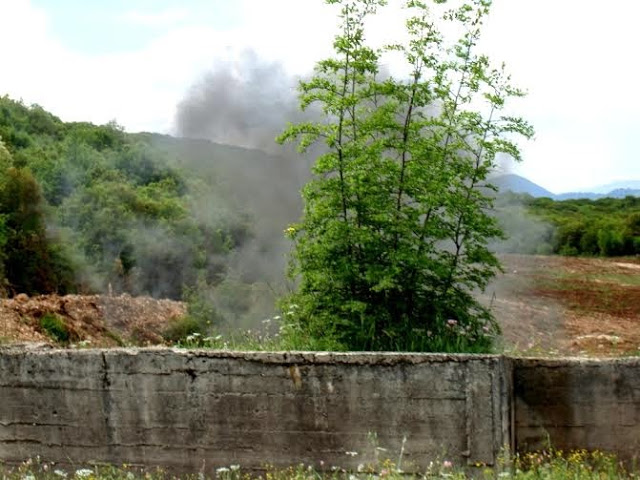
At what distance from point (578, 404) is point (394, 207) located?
282 cm

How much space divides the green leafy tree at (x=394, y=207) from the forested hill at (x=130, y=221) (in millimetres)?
8113

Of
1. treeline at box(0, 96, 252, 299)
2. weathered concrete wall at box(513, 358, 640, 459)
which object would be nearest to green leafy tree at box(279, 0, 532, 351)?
weathered concrete wall at box(513, 358, 640, 459)

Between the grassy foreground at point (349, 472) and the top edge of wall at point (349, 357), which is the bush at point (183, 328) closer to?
the grassy foreground at point (349, 472)

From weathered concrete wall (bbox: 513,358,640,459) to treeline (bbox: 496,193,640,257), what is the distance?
213 inches

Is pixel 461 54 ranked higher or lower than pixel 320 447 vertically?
higher

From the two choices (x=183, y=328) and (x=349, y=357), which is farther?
(x=183, y=328)

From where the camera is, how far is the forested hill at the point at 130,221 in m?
20.6

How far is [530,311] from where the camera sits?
16.2 m

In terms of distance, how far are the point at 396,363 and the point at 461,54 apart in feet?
12.6

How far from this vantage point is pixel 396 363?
8414 mm

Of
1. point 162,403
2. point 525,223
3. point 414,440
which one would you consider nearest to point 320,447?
point 414,440

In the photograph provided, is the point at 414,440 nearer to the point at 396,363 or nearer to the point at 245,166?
the point at 396,363

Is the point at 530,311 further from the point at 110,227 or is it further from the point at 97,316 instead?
the point at 110,227

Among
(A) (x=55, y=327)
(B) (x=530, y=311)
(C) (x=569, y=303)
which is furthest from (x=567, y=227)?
(A) (x=55, y=327)
